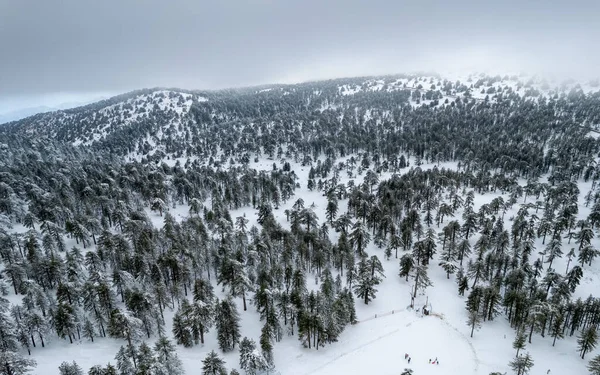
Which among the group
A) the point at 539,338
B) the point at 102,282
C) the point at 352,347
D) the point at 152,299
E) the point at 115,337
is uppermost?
the point at 102,282

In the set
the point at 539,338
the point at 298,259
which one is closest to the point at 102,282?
the point at 298,259

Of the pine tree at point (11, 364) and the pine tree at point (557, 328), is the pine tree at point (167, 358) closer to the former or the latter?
the pine tree at point (11, 364)

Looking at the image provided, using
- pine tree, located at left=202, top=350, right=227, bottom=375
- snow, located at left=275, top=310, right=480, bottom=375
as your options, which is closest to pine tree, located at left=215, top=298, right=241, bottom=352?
pine tree, located at left=202, top=350, right=227, bottom=375

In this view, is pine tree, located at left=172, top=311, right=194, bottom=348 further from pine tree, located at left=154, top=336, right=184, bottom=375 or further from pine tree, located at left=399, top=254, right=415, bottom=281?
pine tree, located at left=399, top=254, right=415, bottom=281

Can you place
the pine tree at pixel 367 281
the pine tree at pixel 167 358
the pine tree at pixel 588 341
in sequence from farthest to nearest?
the pine tree at pixel 367 281
the pine tree at pixel 588 341
the pine tree at pixel 167 358

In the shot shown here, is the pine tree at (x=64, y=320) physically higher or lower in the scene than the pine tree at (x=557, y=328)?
higher

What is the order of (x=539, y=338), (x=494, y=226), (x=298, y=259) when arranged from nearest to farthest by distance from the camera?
(x=539, y=338) → (x=298, y=259) → (x=494, y=226)

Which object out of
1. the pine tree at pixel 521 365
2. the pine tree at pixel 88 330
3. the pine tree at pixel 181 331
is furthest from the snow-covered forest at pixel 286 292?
the pine tree at pixel 521 365

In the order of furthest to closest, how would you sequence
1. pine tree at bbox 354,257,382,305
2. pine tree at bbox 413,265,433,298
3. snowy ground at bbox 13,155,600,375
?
pine tree at bbox 413,265,433,298 < pine tree at bbox 354,257,382,305 < snowy ground at bbox 13,155,600,375

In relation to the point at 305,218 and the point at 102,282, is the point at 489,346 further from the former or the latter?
the point at 102,282
